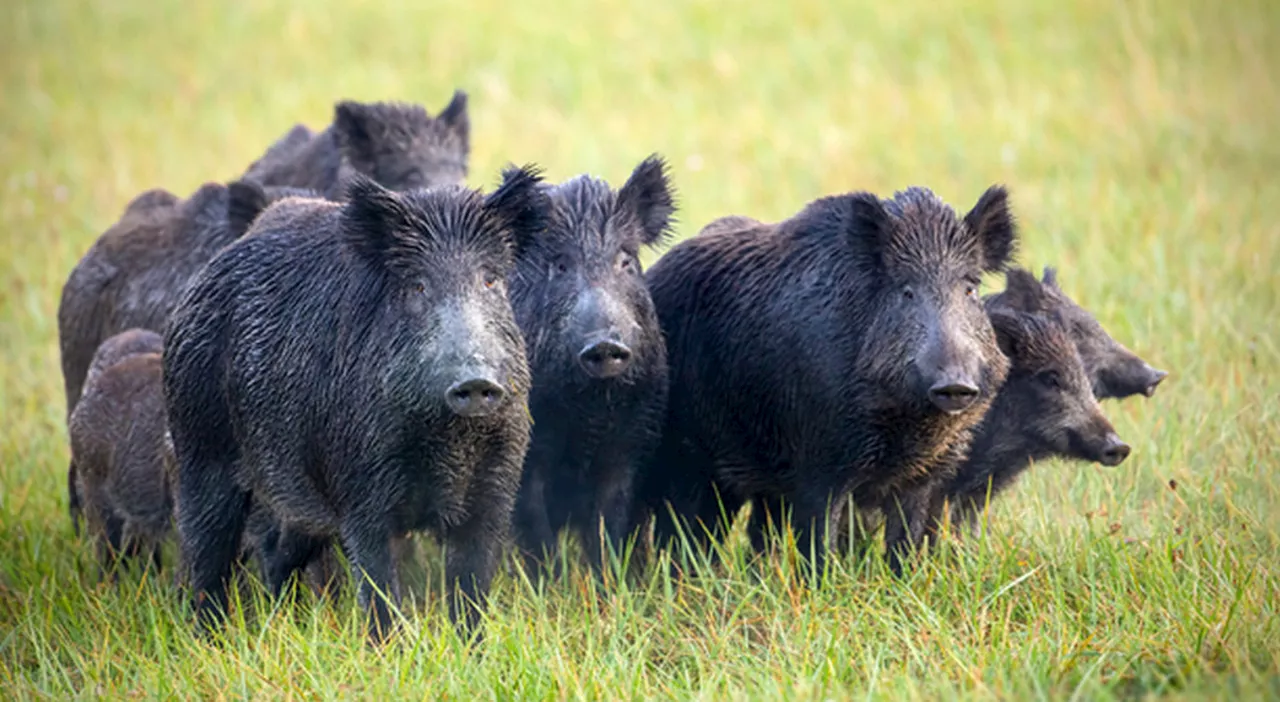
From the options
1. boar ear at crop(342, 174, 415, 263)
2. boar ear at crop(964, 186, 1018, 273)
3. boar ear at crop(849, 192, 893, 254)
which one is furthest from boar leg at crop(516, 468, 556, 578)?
boar ear at crop(964, 186, 1018, 273)

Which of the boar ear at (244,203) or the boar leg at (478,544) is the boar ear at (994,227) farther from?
the boar ear at (244,203)

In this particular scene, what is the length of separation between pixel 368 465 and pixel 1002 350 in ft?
8.09

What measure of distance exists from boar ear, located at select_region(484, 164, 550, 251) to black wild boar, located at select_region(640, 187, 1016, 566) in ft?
3.18

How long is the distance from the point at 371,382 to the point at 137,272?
3.45m

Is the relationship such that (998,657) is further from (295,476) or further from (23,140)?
(23,140)

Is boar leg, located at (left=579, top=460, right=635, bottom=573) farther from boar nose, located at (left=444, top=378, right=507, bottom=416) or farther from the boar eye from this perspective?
the boar eye

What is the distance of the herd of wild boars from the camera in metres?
4.78

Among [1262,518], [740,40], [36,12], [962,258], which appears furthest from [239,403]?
[36,12]

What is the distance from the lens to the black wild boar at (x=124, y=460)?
639cm

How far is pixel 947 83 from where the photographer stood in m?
14.2

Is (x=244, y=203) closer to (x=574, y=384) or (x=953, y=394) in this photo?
(x=574, y=384)

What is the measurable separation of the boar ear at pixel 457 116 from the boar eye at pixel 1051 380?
Answer: 380 centimetres

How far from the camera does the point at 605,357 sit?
5.20 m

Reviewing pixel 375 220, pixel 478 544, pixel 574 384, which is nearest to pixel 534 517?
pixel 574 384
